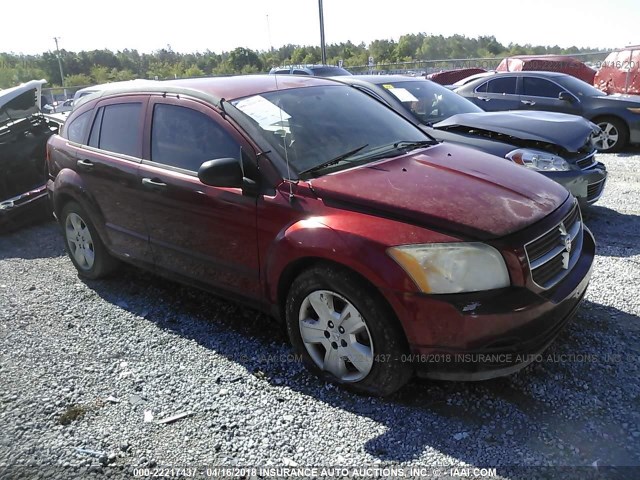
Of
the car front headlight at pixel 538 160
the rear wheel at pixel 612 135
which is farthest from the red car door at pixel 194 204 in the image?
the rear wheel at pixel 612 135

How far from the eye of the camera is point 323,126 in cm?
349

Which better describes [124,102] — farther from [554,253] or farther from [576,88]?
[576,88]

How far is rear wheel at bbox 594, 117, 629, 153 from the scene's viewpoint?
9641 millimetres

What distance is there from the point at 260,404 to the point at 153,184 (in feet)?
5.83

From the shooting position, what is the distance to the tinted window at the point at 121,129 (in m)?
4.00

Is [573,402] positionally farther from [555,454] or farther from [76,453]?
[76,453]

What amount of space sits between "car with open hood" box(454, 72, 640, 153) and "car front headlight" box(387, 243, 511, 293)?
800cm

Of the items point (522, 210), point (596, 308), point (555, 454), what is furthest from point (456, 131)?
point (555, 454)

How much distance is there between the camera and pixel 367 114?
3885mm

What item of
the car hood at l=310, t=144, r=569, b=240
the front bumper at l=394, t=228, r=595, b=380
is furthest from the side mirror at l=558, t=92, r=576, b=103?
the front bumper at l=394, t=228, r=595, b=380

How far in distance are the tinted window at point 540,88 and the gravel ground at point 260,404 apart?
6480 millimetres

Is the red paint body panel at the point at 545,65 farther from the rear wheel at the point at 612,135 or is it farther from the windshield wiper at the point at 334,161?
the windshield wiper at the point at 334,161

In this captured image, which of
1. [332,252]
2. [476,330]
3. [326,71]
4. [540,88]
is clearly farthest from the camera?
[326,71]

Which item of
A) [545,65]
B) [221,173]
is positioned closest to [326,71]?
[545,65]
